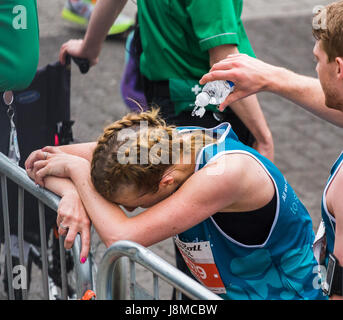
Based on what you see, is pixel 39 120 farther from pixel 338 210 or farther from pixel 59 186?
pixel 338 210

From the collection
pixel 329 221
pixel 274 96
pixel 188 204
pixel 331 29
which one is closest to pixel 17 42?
pixel 188 204

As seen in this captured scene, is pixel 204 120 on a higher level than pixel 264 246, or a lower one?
higher

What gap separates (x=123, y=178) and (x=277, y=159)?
3.32m

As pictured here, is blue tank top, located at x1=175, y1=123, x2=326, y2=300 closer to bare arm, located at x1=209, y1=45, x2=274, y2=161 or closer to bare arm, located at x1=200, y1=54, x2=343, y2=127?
bare arm, located at x1=200, y1=54, x2=343, y2=127

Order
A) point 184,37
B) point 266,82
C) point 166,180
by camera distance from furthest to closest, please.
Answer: point 184,37
point 266,82
point 166,180

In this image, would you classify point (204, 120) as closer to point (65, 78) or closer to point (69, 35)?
point (65, 78)

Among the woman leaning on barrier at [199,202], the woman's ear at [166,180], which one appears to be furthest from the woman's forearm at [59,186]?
the woman's ear at [166,180]

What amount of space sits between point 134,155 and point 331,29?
733mm

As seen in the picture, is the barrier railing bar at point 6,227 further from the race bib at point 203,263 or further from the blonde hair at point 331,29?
the blonde hair at point 331,29

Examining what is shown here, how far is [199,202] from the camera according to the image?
2.11m

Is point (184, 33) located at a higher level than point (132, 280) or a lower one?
higher
